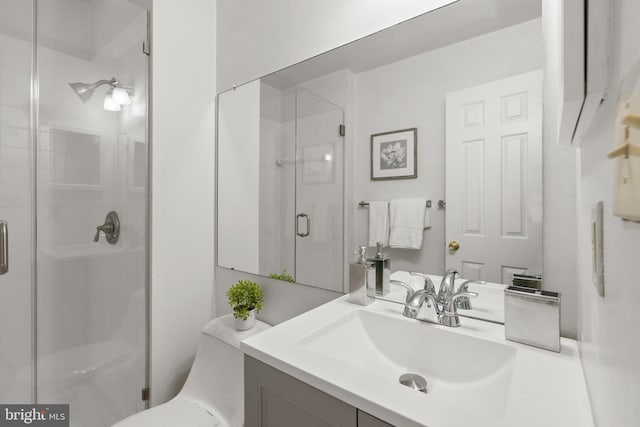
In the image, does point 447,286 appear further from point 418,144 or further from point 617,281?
→ point 617,281

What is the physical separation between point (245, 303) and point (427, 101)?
3.52ft

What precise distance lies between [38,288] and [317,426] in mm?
1543

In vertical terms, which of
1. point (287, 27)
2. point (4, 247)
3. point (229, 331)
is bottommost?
point (229, 331)

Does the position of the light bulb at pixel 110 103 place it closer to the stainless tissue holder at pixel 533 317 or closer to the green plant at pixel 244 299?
the green plant at pixel 244 299

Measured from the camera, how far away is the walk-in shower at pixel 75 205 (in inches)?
52.6

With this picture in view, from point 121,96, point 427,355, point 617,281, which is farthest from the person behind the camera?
point 121,96

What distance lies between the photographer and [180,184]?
1503mm

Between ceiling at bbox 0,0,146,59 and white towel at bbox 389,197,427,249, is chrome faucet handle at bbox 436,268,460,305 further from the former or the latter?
ceiling at bbox 0,0,146,59

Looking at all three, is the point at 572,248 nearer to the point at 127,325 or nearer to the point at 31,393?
the point at 127,325

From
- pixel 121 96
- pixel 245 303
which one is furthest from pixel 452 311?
pixel 121 96

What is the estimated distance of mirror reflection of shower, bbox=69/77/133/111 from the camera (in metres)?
1.46

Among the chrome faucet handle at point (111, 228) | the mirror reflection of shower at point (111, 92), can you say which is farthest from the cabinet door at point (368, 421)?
the mirror reflection of shower at point (111, 92)

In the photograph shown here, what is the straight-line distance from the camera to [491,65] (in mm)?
852

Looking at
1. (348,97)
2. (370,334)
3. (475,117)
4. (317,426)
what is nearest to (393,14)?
(348,97)
